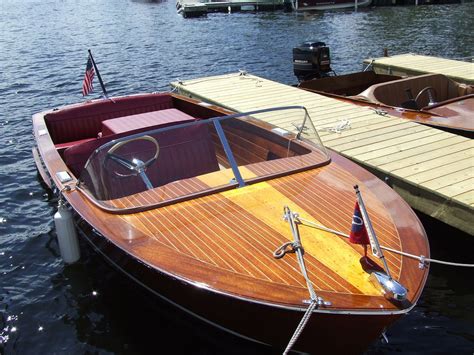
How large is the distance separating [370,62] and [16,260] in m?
10.3

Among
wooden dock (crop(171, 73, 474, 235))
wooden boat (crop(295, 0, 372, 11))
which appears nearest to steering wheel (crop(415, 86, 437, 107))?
wooden dock (crop(171, 73, 474, 235))

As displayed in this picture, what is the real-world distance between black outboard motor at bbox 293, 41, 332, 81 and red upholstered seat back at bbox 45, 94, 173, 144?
18.3 ft

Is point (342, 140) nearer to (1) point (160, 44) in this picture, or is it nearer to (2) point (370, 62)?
(2) point (370, 62)

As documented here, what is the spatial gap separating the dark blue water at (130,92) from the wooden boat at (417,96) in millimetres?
2815

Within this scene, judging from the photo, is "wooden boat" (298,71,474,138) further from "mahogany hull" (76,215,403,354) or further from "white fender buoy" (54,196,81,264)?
"white fender buoy" (54,196,81,264)

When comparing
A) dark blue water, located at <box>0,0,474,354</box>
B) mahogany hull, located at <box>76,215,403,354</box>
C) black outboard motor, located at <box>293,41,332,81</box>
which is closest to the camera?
mahogany hull, located at <box>76,215,403,354</box>

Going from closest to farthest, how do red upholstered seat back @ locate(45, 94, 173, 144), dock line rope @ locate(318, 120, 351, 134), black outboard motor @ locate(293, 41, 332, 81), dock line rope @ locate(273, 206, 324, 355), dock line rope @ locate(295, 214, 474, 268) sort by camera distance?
1. dock line rope @ locate(273, 206, 324, 355)
2. dock line rope @ locate(295, 214, 474, 268)
3. dock line rope @ locate(318, 120, 351, 134)
4. red upholstered seat back @ locate(45, 94, 173, 144)
5. black outboard motor @ locate(293, 41, 332, 81)

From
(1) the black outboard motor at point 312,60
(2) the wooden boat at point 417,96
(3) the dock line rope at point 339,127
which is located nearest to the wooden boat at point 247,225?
(3) the dock line rope at point 339,127

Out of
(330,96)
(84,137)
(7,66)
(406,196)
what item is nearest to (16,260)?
(84,137)

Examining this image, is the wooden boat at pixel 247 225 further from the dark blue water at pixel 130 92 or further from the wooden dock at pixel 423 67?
the wooden dock at pixel 423 67

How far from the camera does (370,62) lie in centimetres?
1312

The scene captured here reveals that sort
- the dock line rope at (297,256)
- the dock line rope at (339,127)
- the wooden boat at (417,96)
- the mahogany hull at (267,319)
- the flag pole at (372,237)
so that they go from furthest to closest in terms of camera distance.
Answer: the wooden boat at (417,96) → the dock line rope at (339,127) → the flag pole at (372,237) → the mahogany hull at (267,319) → the dock line rope at (297,256)

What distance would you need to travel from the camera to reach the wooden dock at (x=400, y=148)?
18.4ft

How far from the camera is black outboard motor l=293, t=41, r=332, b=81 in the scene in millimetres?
12648
